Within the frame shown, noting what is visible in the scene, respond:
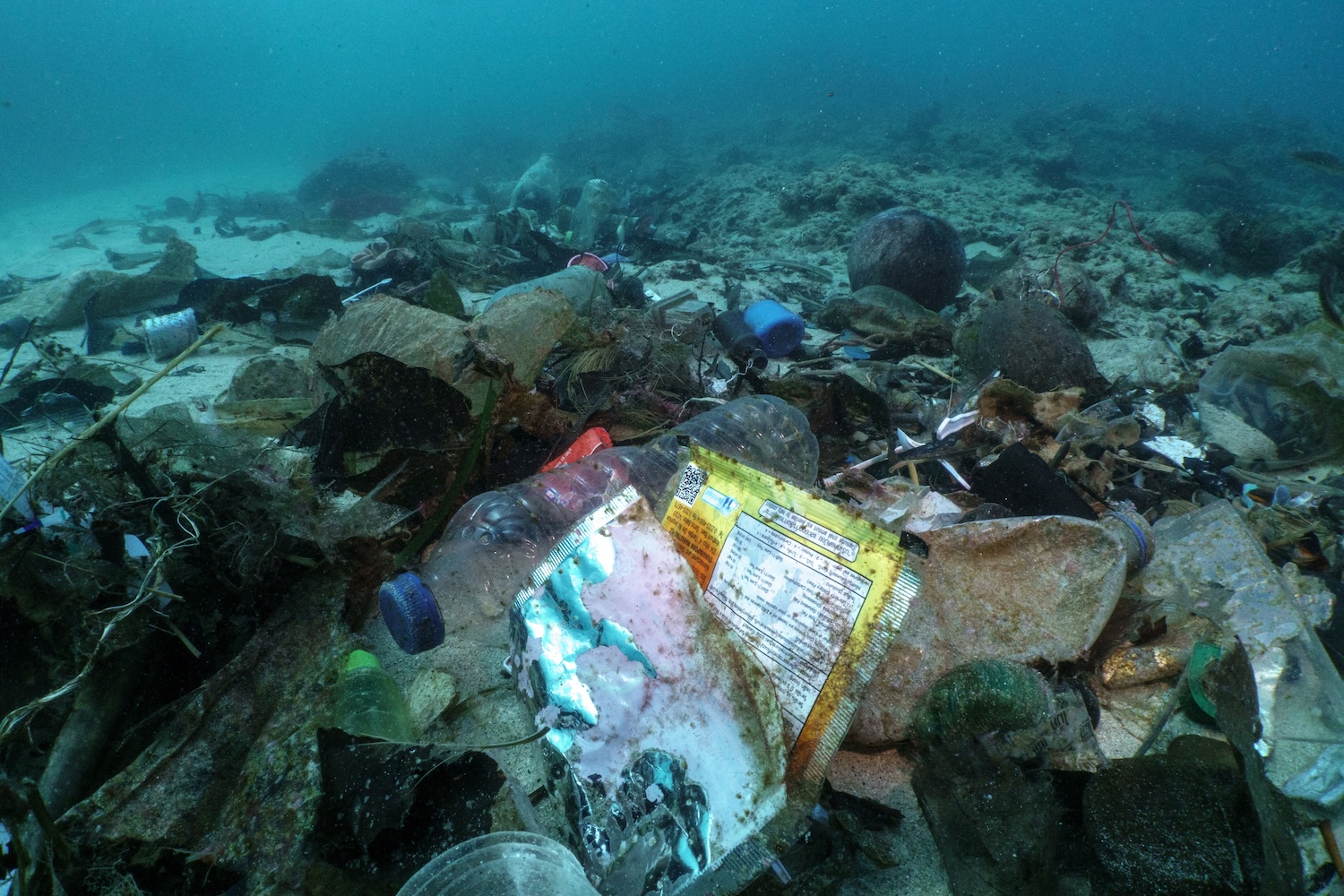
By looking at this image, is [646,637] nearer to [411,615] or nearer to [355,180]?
[411,615]

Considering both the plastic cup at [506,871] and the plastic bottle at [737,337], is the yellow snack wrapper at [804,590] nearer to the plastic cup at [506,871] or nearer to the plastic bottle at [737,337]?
the plastic cup at [506,871]

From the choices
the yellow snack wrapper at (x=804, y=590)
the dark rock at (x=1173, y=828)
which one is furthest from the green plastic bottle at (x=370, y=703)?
the dark rock at (x=1173, y=828)

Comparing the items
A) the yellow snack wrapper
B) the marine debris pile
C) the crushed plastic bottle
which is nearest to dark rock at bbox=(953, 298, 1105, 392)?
the marine debris pile

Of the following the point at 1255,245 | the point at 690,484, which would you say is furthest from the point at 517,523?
the point at 1255,245

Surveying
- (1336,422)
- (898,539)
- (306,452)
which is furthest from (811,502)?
(1336,422)

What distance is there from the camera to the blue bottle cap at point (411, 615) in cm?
146

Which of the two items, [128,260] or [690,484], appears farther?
[128,260]

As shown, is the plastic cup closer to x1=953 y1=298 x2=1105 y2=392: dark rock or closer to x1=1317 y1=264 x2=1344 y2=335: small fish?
x1=953 y1=298 x2=1105 y2=392: dark rock

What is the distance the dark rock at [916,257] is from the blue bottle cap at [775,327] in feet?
6.48

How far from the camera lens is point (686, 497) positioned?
1.49m

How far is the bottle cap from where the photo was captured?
149 cm

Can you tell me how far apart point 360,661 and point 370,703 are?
0.40 ft

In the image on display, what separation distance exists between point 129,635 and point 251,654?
26cm

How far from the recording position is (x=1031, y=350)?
3391 mm
